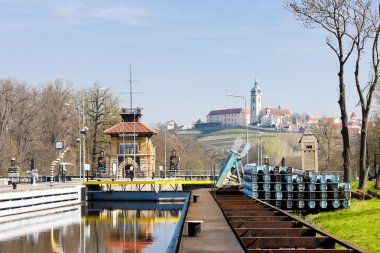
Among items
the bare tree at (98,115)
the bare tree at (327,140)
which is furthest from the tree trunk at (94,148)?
the bare tree at (327,140)

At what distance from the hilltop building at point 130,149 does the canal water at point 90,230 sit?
29440 mm

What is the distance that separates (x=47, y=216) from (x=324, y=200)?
2677 cm

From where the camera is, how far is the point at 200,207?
27328 millimetres

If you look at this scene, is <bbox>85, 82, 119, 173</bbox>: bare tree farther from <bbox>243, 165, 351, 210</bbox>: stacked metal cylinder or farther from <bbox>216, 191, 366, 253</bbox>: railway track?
<bbox>216, 191, 366, 253</bbox>: railway track

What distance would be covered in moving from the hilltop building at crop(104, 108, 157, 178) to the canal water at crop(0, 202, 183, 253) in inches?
1159

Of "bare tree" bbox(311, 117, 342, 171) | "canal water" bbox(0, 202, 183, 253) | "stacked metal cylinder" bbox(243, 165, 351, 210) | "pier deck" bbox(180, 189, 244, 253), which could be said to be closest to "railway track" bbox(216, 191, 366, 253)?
"pier deck" bbox(180, 189, 244, 253)

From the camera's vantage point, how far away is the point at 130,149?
97.0 meters

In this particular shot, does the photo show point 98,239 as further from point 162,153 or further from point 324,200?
point 162,153

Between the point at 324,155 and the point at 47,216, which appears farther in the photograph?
the point at 324,155

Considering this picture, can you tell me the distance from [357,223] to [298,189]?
1054 cm

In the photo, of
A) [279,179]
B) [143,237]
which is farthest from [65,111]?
[279,179]

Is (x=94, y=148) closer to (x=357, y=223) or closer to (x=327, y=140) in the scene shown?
(x=327, y=140)

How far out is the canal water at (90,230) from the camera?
36.5m

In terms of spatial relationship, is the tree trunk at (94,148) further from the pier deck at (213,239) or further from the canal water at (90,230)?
the pier deck at (213,239)
